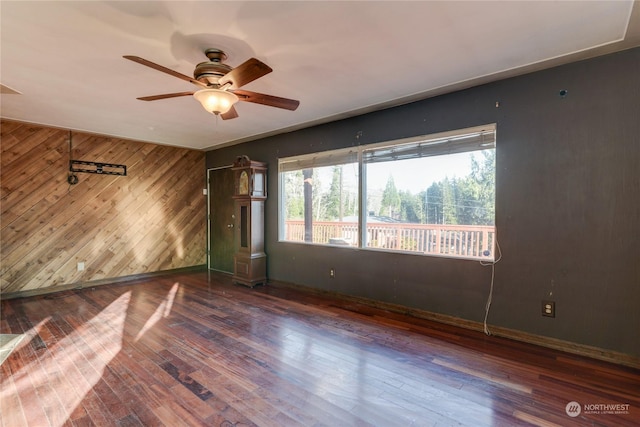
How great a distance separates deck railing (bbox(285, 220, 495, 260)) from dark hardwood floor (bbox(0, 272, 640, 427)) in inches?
31.7

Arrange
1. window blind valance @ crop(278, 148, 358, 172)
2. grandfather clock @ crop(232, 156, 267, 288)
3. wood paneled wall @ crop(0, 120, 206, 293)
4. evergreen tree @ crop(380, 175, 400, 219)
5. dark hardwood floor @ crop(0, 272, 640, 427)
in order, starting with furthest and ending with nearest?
grandfather clock @ crop(232, 156, 267, 288) → wood paneled wall @ crop(0, 120, 206, 293) → window blind valance @ crop(278, 148, 358, 172) → evergreen tree @ crop(380, 175, 400, 219) → dark hardwood floor @ crop(0, 272, 640, 427)

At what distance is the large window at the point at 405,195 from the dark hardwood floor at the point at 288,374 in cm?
94

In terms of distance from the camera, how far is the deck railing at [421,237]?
306 centimetres

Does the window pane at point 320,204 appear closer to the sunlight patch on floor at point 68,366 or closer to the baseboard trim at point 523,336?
the baseboard trim at point 523,336

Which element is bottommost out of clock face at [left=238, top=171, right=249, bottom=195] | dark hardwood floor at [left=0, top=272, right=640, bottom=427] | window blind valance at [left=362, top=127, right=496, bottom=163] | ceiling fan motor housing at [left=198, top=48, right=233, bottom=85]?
dark hardwood floor at [left=0, top=272, right=640, bottom=427]

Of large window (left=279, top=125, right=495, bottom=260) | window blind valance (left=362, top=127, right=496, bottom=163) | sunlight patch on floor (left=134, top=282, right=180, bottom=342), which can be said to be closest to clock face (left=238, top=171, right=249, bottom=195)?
large window (left=279, top=125, right=495, bottom=260)

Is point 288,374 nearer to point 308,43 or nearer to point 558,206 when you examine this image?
point 308,43

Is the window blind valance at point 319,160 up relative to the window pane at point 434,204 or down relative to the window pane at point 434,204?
up

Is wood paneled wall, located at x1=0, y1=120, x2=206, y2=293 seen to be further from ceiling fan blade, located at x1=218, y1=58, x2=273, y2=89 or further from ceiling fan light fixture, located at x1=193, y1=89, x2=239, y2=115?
ceiling fan blade, located at x1=218, y1=58, x2=273, y2=89

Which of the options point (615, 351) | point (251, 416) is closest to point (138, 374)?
point (251, 416)

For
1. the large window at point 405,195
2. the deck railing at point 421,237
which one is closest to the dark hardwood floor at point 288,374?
the deck railing at point 421,237

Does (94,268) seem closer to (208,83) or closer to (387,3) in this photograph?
(208,83)

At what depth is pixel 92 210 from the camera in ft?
16.0

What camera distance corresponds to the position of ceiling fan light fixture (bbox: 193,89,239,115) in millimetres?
2205
